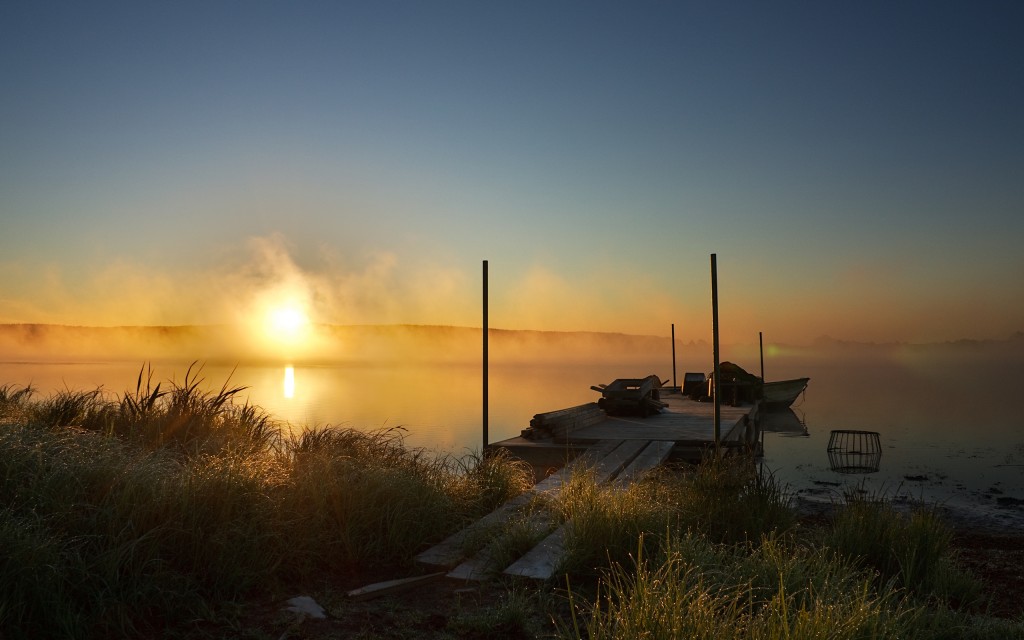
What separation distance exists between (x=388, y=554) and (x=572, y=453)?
729 cm

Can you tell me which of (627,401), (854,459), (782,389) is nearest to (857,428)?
(782,389)

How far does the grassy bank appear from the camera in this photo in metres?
4.22

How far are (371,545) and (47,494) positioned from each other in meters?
2.53

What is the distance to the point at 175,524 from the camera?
516cm

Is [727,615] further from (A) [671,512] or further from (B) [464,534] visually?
(B) [464,534]

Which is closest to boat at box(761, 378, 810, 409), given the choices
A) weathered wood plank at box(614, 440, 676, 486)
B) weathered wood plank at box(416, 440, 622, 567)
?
weathered wood plank at box(614, 440, 676, 486)

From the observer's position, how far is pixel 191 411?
901 cm

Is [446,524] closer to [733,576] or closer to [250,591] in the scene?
[250,591]

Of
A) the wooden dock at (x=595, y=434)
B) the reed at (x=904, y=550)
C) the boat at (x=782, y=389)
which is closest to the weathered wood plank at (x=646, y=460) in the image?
the wooden dock at (x=595, y=434)

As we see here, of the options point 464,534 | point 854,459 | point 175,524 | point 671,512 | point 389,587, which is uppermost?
point 175,524

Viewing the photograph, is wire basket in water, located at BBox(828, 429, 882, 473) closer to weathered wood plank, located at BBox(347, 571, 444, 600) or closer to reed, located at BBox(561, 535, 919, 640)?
reed, located at BBox(561, 535, 919, 640)

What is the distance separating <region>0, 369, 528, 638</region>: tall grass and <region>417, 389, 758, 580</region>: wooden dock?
53cm

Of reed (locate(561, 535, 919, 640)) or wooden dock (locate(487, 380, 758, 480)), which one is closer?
reed (locate(561, 535, 919, 640))

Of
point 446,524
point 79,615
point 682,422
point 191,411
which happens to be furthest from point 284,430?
point 682,422
